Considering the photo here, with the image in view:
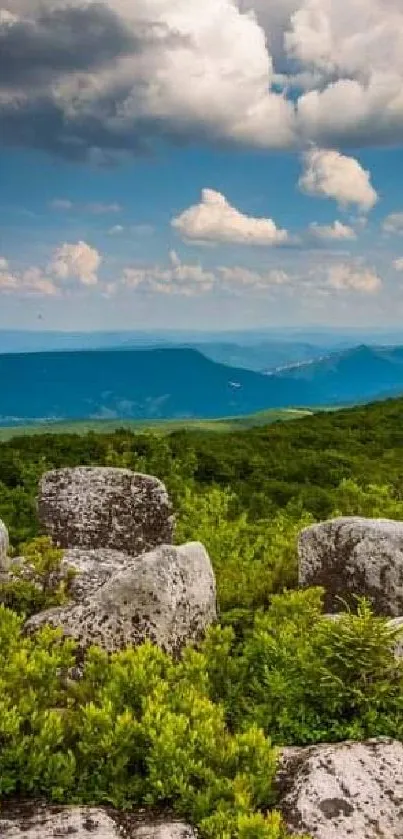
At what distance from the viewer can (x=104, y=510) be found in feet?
64.5

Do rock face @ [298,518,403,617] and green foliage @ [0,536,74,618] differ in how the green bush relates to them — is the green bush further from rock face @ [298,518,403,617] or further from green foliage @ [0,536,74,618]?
rock face @ [298,518,403,617]

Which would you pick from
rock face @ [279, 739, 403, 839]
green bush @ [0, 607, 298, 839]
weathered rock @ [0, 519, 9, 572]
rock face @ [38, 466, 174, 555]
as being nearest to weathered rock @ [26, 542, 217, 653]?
green bush @ [0, 607, 298, 839]

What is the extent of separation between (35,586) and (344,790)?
7359 millimetres

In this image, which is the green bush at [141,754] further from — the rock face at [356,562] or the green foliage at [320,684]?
the rock face at [356,562]

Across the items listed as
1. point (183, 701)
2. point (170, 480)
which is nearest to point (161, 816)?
point (183, 701)

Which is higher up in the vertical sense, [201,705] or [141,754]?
[201,705]

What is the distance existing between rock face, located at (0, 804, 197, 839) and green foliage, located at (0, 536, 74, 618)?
18.7ft

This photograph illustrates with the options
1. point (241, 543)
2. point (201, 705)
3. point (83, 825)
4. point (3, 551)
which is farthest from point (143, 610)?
point (241, 543)

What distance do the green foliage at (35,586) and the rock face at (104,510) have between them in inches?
205

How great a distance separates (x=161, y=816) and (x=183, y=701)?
4.00 ft

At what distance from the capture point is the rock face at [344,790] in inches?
311

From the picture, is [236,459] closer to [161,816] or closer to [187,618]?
[187,618]

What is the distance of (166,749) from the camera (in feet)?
26.4

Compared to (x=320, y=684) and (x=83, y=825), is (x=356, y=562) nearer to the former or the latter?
(x=320, y=684)
